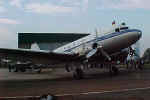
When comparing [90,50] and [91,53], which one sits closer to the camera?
[91,53]

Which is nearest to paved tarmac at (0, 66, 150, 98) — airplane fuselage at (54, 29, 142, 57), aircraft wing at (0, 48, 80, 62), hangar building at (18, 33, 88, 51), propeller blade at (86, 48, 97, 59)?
propeller blade at (86, 48, 97, 59)

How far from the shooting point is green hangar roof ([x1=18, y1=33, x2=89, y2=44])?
68688 mm

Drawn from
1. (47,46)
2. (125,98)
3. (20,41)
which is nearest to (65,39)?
(47,46)

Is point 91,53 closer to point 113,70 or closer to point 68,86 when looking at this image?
point 68,86

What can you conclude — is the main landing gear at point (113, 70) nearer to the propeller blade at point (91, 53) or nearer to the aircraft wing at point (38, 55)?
the propeller blade at point (91, 53)

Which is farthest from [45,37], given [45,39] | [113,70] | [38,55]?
[38,55]

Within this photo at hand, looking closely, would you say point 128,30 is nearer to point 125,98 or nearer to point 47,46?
point 125,98

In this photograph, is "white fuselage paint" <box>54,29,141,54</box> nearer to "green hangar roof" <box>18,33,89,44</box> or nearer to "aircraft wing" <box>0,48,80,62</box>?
"aircraft wing" <box>0,48,80,62</box>

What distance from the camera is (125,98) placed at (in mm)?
7477

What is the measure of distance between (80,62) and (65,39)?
57.5 metres

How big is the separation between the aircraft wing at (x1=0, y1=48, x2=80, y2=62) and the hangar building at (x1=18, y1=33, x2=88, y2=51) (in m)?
51.8

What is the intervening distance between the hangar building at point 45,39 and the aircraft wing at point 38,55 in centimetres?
5181

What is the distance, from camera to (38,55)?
1622 cm

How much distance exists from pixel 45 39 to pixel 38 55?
56.5 m
